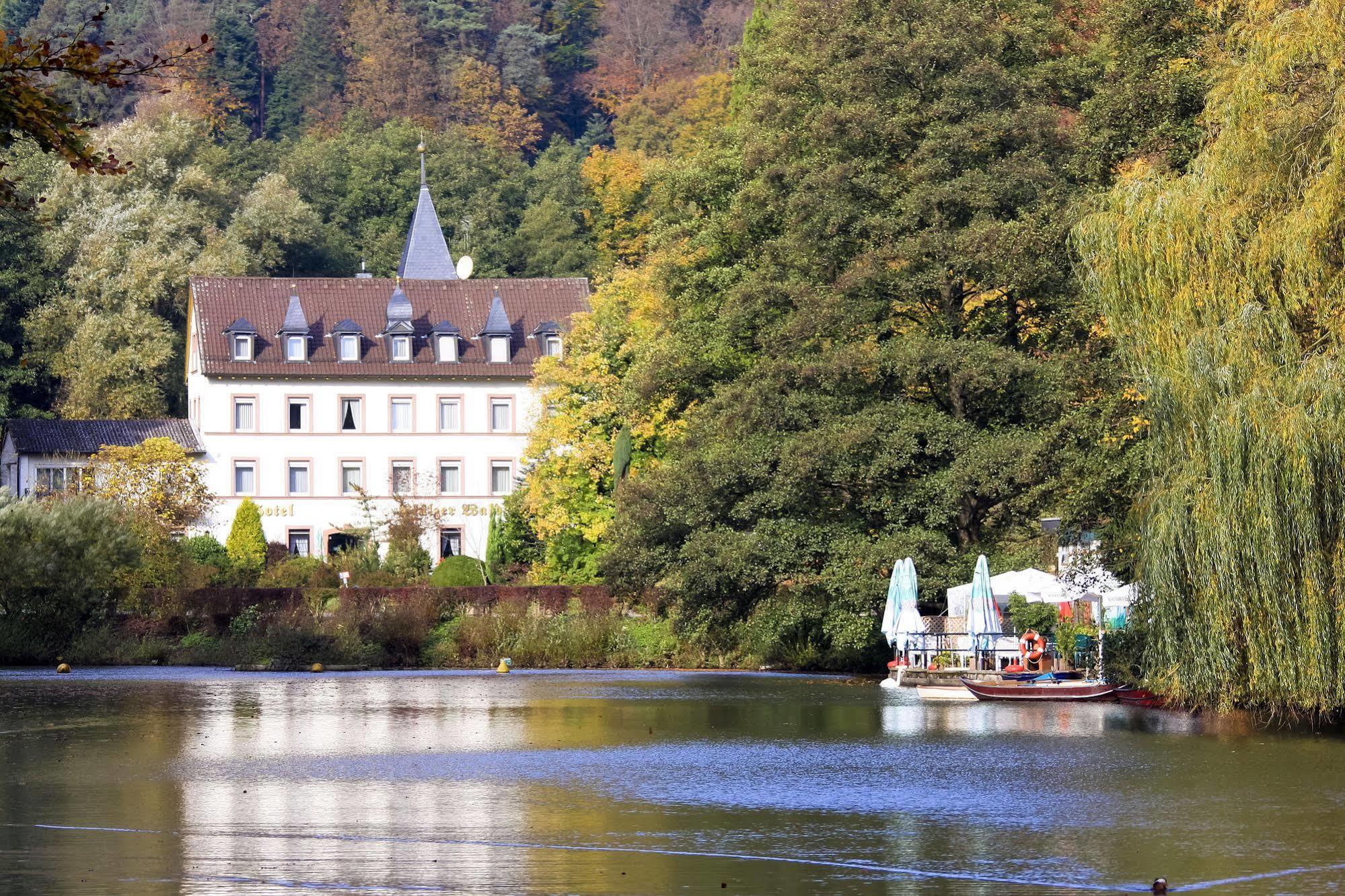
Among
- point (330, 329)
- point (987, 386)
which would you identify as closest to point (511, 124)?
point (330, 329)

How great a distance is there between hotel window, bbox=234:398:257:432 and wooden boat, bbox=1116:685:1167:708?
5025cm

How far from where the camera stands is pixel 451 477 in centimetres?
7838

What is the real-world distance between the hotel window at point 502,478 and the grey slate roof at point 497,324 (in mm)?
5373

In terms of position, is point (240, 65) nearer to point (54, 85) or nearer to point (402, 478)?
point (402, 478)

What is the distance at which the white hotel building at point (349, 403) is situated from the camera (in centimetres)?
7681

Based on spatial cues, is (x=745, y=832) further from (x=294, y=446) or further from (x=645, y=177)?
(x=294, y=446)

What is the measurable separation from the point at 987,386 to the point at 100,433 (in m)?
46.0

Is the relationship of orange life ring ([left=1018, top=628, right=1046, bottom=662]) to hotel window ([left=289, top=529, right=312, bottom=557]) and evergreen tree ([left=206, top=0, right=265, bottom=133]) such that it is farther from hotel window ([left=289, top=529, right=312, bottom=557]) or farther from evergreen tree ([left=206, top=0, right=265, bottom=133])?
evergreen tree ([left=206, top=0, right=265, bottom=133])

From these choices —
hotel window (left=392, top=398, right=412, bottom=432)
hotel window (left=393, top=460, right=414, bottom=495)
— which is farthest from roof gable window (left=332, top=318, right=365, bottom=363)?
hotel window (left=393, top=460, right=414, bottom=495)

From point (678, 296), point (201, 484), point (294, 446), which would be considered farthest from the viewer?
point (294, 446)

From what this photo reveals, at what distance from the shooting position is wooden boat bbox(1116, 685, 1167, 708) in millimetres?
32094

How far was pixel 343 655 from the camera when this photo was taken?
47375 millimetres

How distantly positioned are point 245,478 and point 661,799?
59330 millimetres

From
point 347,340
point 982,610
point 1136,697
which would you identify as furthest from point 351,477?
point 1136,697
